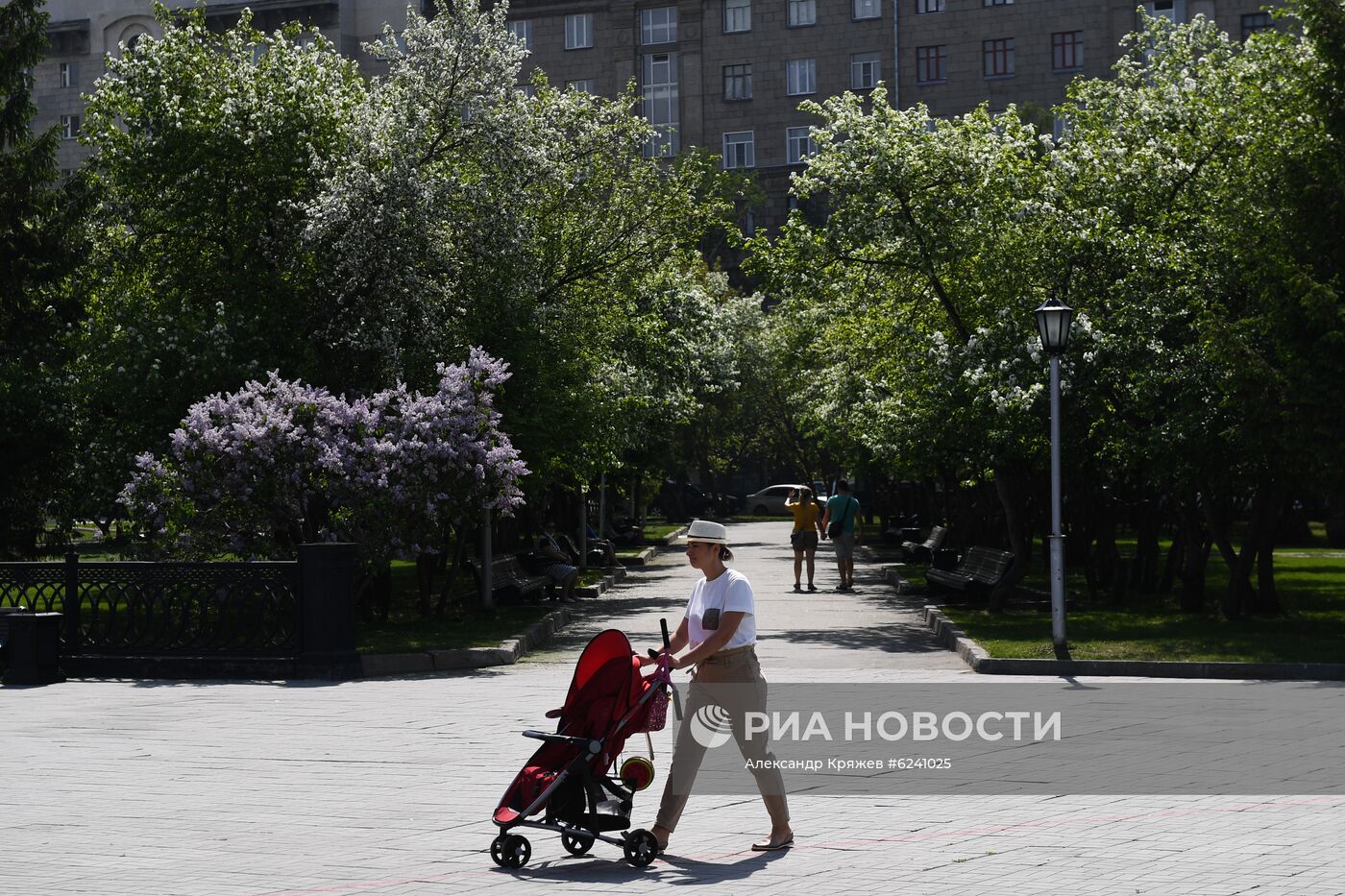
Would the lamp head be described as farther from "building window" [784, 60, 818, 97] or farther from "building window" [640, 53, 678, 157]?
"building window" [640, 53, 678, 157]

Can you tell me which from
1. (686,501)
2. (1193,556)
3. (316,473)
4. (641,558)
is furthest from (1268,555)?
(686,501)

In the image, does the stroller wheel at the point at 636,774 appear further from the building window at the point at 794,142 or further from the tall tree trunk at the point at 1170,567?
the building window at the point at 794,142

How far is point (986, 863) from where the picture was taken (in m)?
7.53

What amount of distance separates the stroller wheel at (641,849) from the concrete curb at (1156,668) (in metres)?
9.87

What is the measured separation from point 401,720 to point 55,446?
16.2 metres

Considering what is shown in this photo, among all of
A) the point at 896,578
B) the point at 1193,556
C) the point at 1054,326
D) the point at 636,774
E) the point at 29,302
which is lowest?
the point at 896,578

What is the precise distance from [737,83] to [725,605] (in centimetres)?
7401

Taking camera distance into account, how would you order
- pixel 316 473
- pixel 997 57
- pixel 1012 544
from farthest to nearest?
pixel 997 57, pixel 1012 544, pixel 316 473

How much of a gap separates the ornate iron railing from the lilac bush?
130 cm

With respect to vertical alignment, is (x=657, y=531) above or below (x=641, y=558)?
above

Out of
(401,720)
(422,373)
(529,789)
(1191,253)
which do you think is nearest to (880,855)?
(529,789)

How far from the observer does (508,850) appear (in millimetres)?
7688

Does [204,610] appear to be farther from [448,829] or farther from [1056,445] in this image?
[448,829]

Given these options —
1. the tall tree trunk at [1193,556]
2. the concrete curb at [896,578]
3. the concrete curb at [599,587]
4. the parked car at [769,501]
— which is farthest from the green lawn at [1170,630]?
the parked car at [769,501]
